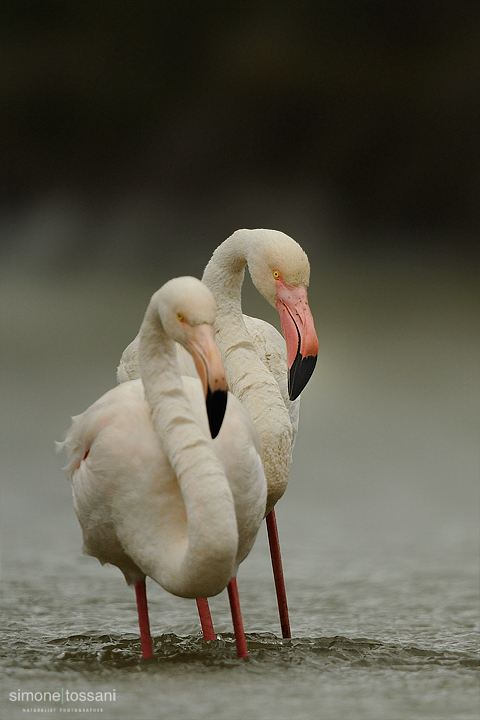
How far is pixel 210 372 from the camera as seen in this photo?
2.59m

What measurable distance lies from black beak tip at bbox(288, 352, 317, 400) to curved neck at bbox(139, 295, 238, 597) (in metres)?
0.40

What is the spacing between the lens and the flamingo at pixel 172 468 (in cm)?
261

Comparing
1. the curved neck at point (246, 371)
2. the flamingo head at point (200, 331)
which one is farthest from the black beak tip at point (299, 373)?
the flamingo head at point (200, 331)

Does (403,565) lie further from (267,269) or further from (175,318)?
(175,318)

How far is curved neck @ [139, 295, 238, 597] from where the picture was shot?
259 cm

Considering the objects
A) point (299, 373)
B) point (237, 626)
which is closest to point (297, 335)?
point (299, 373)

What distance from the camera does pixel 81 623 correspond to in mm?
3768

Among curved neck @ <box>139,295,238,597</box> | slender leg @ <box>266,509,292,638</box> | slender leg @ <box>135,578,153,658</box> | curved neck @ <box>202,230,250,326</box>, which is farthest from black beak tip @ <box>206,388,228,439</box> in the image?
slender leg @ <box>266,509,292,638</box>

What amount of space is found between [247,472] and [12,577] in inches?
76.2

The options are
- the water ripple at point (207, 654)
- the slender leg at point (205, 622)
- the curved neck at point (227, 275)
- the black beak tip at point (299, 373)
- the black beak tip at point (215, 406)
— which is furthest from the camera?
the curved neck at point (227, 275)

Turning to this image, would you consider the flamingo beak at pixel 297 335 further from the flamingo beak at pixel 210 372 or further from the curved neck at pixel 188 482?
the flamingo beak at pixel 210 372

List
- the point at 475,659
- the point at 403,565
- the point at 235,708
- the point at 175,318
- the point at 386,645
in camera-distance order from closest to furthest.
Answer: the point at 235,708 → the point at 175,318 → the point at 475,659 → the point at 386,645 → the point at 403,565

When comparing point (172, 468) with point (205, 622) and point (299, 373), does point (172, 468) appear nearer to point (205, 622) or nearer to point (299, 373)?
point (299, 373)

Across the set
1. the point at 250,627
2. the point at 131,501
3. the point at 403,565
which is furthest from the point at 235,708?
the point at 403,565
